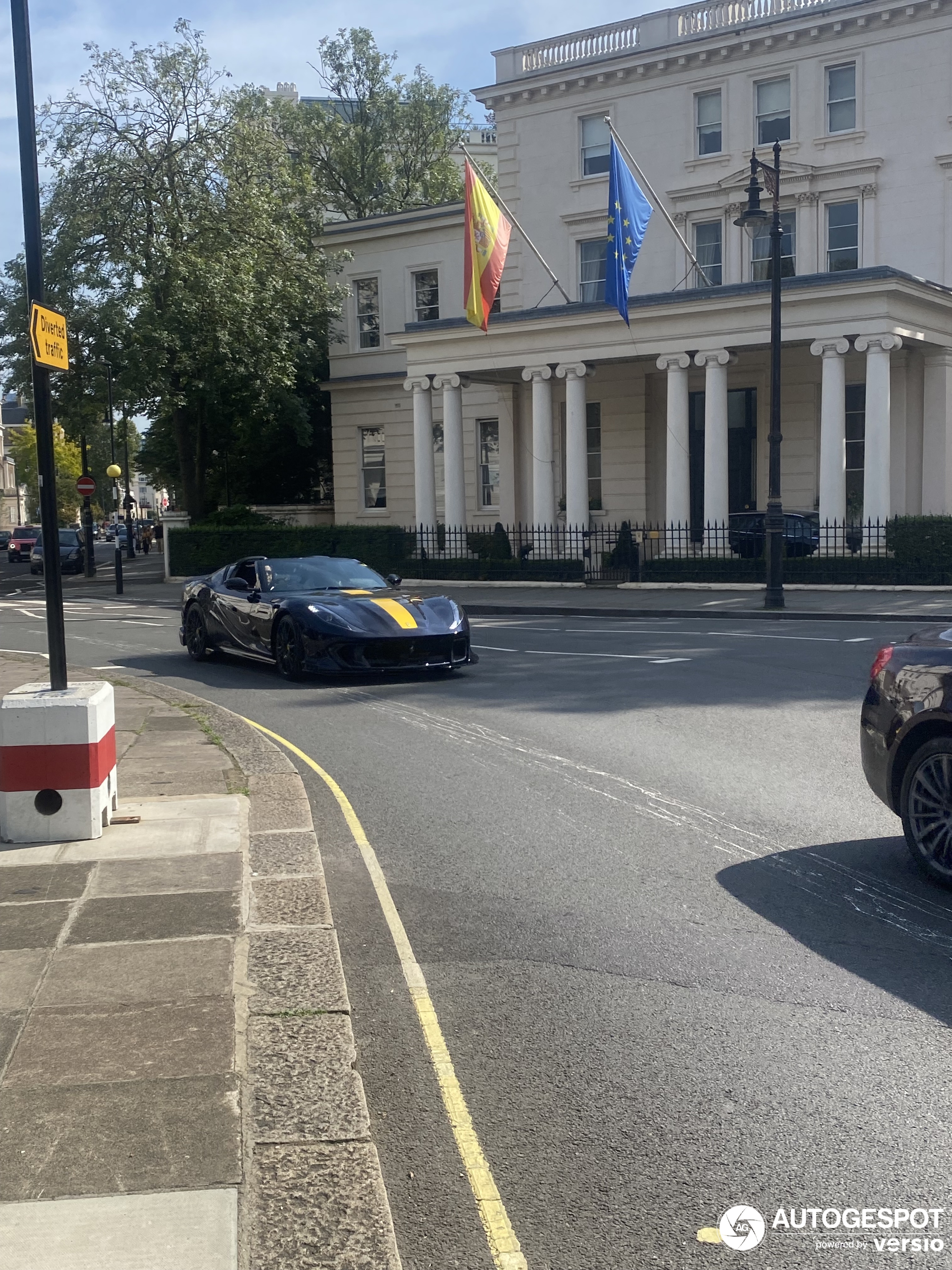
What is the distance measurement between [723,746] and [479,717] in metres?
2.48

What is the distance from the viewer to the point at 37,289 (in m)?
7.11

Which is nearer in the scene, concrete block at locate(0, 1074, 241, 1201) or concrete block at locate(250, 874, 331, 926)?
concrete block at locate(0, 1074, 241, 1201)

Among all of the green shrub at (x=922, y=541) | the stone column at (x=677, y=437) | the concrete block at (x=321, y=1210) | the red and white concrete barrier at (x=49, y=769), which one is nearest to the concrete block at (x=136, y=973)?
the concrete block at (x=321, y=1210)

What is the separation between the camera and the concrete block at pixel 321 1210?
314 cm

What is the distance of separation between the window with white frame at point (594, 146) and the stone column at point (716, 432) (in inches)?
385

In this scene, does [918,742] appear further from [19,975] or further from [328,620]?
[328,620]

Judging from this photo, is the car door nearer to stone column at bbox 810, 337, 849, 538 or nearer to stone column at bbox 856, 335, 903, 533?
stone column at bbox 810, 337, 849, 538

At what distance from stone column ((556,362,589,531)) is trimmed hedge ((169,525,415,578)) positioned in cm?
429

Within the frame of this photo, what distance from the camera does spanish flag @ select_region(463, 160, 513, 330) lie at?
97.0 ft

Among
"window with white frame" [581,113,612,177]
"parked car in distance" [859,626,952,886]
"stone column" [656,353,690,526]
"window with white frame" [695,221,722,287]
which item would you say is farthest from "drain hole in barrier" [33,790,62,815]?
"window with white frame" [581,113,612,177]

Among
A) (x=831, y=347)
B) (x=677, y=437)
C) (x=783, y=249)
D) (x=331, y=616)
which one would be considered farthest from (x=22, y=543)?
(x=331, y=616)

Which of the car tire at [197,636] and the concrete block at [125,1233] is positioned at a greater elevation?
the car tire at [197,636]

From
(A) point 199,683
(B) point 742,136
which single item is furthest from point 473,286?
(A) point 199,683

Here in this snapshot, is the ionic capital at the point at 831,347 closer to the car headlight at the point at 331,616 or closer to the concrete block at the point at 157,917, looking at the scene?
the car headlight at the point at 331,616
